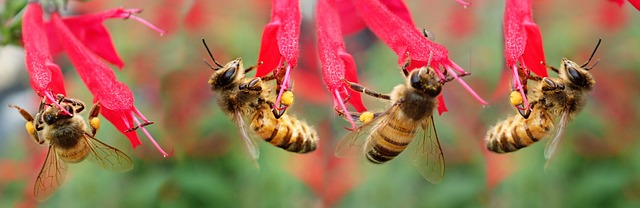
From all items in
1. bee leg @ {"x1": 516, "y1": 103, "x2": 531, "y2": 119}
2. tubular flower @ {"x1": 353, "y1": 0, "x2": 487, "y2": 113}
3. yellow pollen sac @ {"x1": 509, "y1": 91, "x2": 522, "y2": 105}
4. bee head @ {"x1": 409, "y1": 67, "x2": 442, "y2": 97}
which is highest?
tubular flower @ {"x1": 353, "y1": 0, "x2": 487, "y2": 113}

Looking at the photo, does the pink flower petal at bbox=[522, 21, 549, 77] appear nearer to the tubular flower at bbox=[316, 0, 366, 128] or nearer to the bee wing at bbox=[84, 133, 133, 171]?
the tubular flower at bbox=[316, 0, 366, 128]

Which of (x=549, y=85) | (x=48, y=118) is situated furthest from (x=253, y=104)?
(x=549, y=85)

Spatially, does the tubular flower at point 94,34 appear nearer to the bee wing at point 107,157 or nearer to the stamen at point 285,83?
the bee wing at point 107,157

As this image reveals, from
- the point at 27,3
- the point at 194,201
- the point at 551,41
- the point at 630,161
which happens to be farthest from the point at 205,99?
the point at 630,161

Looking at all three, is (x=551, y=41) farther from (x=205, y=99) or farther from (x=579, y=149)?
(x=205, y=99)

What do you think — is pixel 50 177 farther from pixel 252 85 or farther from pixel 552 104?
pixel 552 104

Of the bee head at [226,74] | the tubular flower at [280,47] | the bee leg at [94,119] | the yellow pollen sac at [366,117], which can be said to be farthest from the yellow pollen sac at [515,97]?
the bee leg at [94,119]

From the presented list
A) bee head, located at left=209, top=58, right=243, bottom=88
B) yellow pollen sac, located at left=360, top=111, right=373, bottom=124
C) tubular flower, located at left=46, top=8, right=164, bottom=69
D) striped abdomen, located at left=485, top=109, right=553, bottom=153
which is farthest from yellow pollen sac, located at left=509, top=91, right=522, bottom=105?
tubular flower, located at left=46, top=8, right=164, bottom=69
